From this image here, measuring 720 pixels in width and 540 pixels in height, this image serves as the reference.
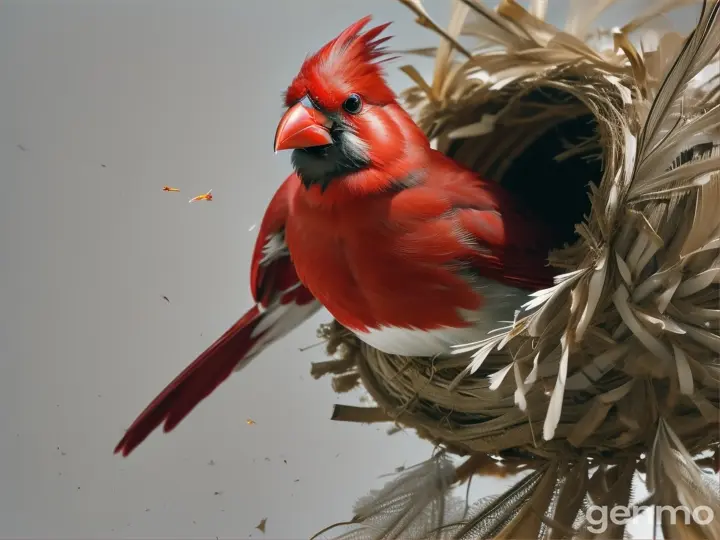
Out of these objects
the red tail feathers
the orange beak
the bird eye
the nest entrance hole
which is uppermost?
the nest entrance hole

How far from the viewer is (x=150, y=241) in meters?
0.83

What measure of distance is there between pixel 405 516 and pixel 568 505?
18 centimetres

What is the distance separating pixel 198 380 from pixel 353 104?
15.2 inches

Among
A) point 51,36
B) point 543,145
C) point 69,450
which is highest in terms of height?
point 543,145

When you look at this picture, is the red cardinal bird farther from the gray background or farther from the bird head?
the gray background

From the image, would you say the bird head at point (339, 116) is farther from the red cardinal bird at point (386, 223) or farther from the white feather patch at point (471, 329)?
the white feather patch at point (471, 329)

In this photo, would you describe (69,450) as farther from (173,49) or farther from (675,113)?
(675,113)

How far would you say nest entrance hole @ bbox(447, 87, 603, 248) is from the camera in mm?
866

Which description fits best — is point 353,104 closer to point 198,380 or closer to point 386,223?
point 386,223

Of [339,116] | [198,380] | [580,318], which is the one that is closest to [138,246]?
[198,380]

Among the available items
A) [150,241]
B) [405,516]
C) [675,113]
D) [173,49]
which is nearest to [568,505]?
[405,516]

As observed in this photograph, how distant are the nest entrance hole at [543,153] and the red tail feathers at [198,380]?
344mm

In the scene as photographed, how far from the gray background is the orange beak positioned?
0.16 metres

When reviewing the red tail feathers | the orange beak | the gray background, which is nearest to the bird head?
the orange beak
